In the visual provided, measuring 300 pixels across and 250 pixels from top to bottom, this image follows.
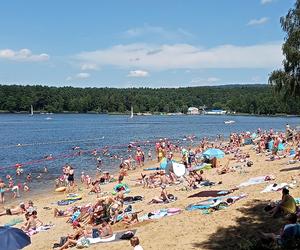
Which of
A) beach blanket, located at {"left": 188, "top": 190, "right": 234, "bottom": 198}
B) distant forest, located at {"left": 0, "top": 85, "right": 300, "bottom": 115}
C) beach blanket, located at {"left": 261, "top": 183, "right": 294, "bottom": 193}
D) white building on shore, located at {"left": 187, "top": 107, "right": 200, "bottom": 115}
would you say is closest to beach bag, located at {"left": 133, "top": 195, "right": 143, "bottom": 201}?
beach blanket, located at {"left": 188, "top": 190, "right": 234, "bottom": 198}

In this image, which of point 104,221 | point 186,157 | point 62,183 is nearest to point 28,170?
point 62,183

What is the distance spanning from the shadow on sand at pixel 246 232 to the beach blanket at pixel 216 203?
0.79m

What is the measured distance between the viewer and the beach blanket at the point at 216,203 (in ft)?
43.0

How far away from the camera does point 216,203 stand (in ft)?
43.2

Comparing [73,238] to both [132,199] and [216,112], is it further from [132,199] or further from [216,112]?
[216,112]

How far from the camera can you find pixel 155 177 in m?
23.1

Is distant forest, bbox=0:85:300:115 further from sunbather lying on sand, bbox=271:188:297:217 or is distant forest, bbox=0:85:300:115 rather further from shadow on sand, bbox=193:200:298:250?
sunbather lying on sand, bbox=271:188:297:217

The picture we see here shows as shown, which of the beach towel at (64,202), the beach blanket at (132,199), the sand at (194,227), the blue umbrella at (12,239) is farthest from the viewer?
the beach towel at (64,202)

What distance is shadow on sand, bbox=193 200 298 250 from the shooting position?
9617 mm

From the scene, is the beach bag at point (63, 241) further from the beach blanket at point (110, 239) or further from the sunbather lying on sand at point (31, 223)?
the sunbather lying on sand at point (31, 223)

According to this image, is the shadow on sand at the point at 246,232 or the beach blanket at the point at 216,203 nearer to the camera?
the shadow on sand at the point at 246,232

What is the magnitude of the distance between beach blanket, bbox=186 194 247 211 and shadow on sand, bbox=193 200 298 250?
0.79m

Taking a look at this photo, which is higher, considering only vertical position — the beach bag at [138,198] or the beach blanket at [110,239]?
the beach blanket at [110,239]

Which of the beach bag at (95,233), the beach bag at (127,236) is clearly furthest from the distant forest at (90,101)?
the beach bag at (127,236)
